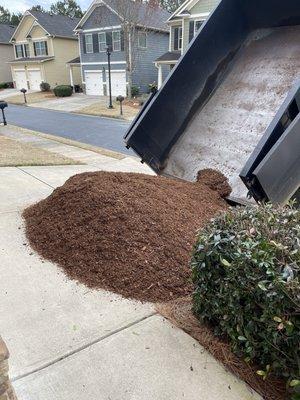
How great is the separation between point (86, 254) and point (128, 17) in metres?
27.5

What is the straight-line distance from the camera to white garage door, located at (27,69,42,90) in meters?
38.1

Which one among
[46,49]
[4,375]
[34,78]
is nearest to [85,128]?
[4,375]

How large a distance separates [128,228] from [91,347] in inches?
50.2

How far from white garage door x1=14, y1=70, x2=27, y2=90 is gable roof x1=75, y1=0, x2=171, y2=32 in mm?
11661

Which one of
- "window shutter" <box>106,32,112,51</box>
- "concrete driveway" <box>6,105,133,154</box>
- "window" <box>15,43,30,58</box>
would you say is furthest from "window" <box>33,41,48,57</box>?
"concrete driveway" <box>6,105,133,154</box>

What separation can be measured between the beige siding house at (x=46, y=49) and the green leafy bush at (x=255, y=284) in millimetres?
38083

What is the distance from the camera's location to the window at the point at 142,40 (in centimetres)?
3019

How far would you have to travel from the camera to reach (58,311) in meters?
2.83

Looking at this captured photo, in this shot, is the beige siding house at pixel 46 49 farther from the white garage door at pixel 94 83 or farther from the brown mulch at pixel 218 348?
the brown mulch at pixel 218 348

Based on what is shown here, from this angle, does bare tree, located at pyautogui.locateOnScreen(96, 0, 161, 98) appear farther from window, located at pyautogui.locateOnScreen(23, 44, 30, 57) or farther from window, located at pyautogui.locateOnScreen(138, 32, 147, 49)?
window, located at pyautogui.locateOnScreen(23, 44, 30, 57)

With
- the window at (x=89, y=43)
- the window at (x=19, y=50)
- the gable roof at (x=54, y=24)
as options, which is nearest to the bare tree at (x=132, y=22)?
the window at (x=89, y=43)

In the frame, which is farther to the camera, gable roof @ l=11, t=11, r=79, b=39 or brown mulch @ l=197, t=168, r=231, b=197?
gable roof @ l=11, t=11, r=79, b=39

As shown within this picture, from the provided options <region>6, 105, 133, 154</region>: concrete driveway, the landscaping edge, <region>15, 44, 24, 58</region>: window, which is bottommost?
<region>6, 105, 133, 154</region>: concrete driveway

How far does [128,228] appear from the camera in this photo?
11.5 ft
